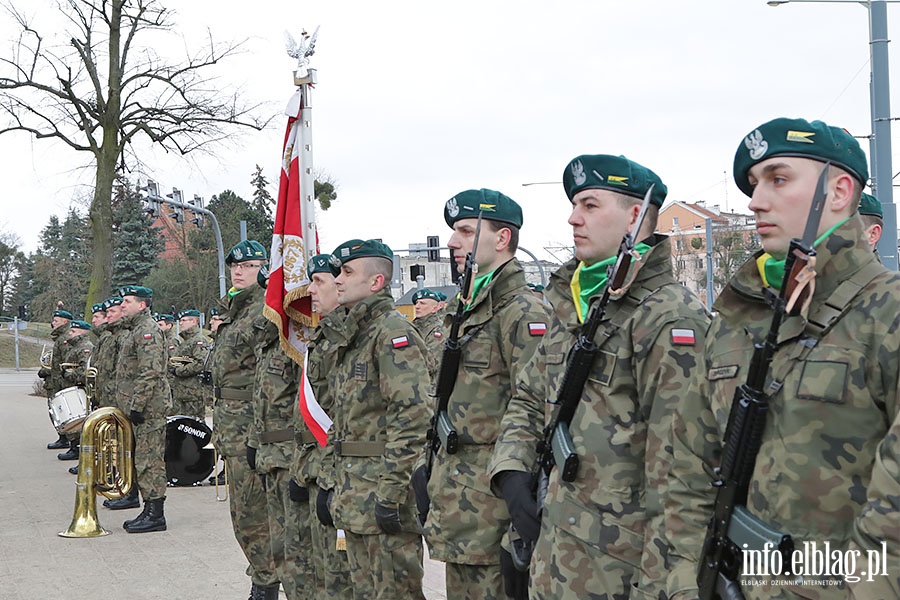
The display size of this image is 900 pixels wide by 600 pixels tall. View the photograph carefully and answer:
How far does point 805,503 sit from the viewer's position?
2244mm

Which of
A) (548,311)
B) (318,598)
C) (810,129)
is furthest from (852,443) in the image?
(318,598)

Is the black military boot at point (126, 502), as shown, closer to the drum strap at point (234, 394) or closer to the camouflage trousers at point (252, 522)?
the drum strap at point (234, 394)

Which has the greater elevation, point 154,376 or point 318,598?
point 154,376

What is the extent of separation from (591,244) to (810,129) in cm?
105

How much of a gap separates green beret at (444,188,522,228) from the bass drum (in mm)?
7556

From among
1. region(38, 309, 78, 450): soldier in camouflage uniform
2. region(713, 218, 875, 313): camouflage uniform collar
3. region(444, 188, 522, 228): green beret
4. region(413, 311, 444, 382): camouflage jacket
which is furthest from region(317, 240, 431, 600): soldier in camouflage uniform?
region(38, 309, 78, 450): soldier in camouflage uniform

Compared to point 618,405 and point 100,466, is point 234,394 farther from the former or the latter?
point 618,405

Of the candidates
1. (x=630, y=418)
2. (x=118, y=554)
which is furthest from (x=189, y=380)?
(x=630, y=418)

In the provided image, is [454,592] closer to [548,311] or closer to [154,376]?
[548,311]

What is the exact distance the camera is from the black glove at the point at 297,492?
18.9 feet

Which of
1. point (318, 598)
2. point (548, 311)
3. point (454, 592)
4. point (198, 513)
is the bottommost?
point (198, 513)

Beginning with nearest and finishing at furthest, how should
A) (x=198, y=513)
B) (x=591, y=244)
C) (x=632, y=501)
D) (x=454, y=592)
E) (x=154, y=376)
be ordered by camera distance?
(x=632, y=501) < (x=591, y=244) < (x=454, y=592) < (x=154, y=376) < (x=198, y=513)

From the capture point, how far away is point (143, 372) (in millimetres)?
9891

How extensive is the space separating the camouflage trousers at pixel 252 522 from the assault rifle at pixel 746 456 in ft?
16.2
